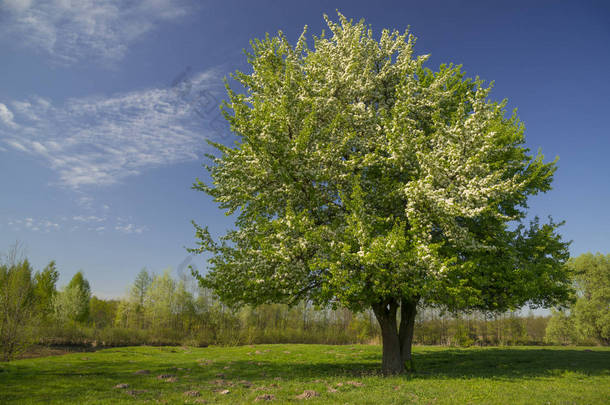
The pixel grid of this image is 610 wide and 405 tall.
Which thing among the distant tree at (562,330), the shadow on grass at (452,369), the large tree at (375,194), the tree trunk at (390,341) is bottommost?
the distant tree at (562,330)

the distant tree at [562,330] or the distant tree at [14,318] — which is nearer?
the distant tree at [14,318]

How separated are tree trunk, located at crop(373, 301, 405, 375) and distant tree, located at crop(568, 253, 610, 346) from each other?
2018 inches

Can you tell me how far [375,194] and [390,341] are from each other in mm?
8076

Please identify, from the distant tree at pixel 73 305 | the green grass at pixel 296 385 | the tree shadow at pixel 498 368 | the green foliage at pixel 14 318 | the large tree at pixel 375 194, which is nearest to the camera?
the green grass at pixel 296 385

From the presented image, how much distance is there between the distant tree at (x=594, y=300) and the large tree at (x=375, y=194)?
160 feet

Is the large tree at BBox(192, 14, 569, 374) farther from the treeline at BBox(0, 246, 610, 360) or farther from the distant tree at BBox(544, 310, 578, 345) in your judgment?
the distant tree at BBox(544, 310, 578, 345)

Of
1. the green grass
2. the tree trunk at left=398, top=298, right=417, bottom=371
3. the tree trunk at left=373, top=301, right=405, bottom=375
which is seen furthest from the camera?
the tree trunk at left=398, top=298, right=417, bottom=371

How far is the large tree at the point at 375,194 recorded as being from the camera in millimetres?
14742

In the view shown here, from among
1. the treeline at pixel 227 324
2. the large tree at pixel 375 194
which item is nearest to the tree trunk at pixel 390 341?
the large tree at pixel 375 194

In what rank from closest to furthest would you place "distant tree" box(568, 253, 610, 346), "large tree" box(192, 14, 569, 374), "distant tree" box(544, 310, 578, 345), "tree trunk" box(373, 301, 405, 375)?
"large tree" box(192, 14, 569, 374)
"tree trunk" box(373, 301, 405, 375)
"distant tree" box(568, 253, 610, 346)
"distant tree" box(544, 310, 578, 345)

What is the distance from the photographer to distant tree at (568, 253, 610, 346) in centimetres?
5409

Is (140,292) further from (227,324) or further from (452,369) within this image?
(452,369)

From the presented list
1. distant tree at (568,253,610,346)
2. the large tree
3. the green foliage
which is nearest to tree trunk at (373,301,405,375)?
the large tree

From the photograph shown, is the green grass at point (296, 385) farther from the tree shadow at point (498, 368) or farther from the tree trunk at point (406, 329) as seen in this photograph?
the tree trunk at point (406, 329)
